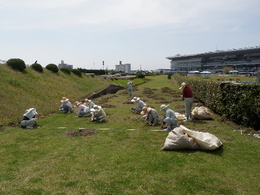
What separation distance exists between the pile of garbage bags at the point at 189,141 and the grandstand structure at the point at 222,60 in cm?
10203

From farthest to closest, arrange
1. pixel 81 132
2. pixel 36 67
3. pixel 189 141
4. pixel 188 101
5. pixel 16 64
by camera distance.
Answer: pixel 36 67 < pixel 16 64 < pixel 188 101 < pixel 81 132 < pixel 189 141

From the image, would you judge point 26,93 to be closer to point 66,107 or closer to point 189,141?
point 66,107

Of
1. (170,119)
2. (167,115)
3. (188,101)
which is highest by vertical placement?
(188,101)

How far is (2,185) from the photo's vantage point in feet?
17.1

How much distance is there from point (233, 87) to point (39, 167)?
30.7 feet

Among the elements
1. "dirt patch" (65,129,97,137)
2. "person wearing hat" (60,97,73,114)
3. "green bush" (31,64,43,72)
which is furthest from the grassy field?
"green bush" (31,64,43,72)

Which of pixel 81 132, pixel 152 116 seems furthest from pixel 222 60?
pixel 81 132

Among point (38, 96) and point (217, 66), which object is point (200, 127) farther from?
point (217, 66)

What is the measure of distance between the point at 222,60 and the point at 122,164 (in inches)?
5155

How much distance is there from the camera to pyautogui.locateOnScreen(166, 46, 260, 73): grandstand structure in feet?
353

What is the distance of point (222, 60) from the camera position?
12331 centimetres

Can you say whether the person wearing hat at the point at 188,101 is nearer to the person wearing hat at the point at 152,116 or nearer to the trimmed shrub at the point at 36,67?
the person wearing hat at the point at 152,116

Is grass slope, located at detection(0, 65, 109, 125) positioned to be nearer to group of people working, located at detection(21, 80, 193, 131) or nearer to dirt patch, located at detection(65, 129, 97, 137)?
group of people working, located at detection(21, 80, 193, 131)

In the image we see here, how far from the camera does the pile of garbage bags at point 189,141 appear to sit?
6.71m
